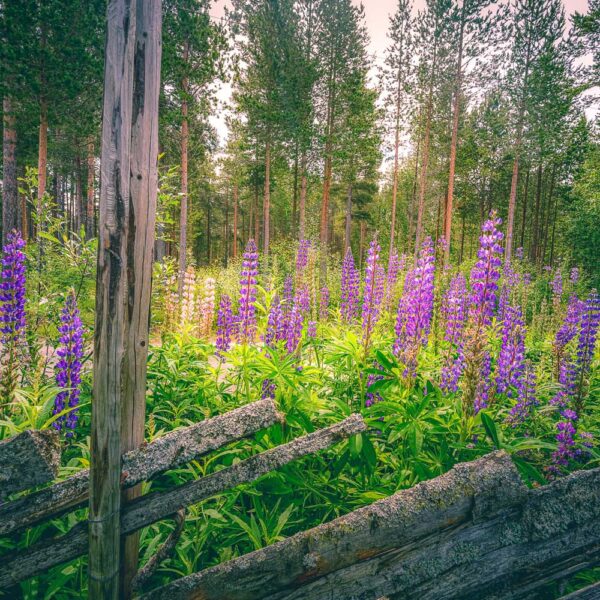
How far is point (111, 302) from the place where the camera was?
1.47 meters

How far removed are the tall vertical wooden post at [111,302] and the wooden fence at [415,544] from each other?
131 millimetres

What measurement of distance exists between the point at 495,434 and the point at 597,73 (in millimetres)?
21524


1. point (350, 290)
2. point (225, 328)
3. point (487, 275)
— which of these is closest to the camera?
point (487, 275)

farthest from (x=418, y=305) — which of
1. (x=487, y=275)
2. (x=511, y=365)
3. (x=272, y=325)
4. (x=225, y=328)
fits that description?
(x=225, y=328)

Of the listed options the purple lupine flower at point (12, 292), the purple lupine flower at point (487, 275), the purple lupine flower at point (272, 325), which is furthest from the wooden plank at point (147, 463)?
the purple lupine flower at point (272, 325)

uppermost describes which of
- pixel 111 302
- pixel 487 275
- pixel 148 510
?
pixel 487 275

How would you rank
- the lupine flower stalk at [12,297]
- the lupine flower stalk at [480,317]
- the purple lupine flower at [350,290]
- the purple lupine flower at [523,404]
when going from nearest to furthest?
the lupine flower stalk at [480,317] → the lupine flower stalk at [12,297] → the purple lupine flower at [523,404] → the purple lupine flower at [350,290]

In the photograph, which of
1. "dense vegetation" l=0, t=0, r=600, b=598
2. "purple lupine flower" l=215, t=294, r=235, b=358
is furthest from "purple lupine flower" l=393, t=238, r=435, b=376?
"purple lupine flower" l=215, t=294, r=235, b=358

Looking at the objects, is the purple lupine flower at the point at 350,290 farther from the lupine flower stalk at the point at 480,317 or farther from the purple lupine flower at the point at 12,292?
the purple lupine flower at the point at 12,292

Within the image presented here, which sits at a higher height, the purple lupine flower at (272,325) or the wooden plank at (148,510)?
the purple lupine flower at (272,325)

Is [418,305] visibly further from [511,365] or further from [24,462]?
[24,462]

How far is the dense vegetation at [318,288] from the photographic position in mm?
2541

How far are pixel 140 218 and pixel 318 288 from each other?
760 cm

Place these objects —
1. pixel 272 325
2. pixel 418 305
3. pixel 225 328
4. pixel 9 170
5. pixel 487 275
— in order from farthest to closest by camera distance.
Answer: pixel 9 170 → pixel 225 328 → pixel 272 325 → pixel 418 305 → pixel 487 275
